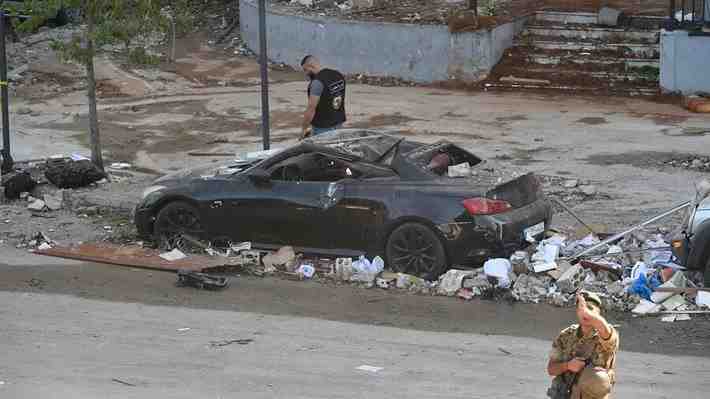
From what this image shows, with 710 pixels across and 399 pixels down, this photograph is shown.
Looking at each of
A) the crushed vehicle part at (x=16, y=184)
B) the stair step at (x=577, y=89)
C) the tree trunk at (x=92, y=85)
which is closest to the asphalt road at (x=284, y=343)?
the crushed vehicle part at (x=16, y=184)

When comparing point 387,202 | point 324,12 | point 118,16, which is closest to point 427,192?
point 387,202

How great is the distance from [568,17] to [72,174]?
13.6 metres

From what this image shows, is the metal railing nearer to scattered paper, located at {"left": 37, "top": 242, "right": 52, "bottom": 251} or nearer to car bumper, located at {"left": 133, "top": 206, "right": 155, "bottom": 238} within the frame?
car bumper, located at {"left": 133, "top": 206, "right": 155, "bottom": 238}

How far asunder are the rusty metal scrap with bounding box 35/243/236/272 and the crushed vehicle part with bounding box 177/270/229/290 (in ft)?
0.84

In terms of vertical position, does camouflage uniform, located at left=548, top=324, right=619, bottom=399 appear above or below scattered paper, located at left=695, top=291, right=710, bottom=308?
above

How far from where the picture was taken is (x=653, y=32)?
83.6 feet

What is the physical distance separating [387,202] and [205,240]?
220 cm

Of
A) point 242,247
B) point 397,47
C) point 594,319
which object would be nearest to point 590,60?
point 397,47

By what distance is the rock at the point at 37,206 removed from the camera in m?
15.6

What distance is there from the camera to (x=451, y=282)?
466 inches

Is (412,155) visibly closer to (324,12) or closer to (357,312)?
(357,312)

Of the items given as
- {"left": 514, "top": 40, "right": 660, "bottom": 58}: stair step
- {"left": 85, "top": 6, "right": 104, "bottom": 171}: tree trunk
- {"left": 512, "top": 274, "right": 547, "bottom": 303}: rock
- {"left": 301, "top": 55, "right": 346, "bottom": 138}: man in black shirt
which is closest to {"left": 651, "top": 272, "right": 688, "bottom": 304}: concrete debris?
{"left": 512, "top": 274, "right": 547, "bottom": 303}: rock

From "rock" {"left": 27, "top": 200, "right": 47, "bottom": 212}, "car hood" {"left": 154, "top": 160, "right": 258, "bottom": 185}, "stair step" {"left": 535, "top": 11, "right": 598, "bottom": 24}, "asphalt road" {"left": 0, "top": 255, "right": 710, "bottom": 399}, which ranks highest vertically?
"stair step" {"left": 535, "top": 11, "right": 598, "bottom": 24}

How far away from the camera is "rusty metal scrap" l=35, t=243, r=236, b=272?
1278cm
